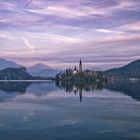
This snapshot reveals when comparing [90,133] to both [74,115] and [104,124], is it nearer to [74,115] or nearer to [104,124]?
[104,124]

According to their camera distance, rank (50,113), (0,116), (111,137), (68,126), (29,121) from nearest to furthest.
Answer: (111,137)
(68,126)
(29,121)
(0,116)
(50,113)

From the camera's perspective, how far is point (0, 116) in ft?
164

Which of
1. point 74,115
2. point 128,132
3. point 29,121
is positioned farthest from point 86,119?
point 128,132

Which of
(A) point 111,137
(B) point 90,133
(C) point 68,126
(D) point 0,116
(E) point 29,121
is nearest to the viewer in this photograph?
(A) point 111,137

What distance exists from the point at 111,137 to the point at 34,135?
8.69 metres

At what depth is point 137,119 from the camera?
153 feet

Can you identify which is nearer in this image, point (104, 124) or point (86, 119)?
point (104, 124)

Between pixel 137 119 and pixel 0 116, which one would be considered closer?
pixel 137 119

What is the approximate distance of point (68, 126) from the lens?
138 ft

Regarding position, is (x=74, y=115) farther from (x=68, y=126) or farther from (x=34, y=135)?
(x=34, y=135)

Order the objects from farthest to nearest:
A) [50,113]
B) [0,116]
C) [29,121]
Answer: [50,113], [0,116], [29,121]

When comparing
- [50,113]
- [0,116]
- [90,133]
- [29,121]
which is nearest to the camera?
[90,133]

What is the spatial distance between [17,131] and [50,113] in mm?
17312

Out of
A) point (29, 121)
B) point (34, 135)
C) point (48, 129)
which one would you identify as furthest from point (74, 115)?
point (34, 135)
